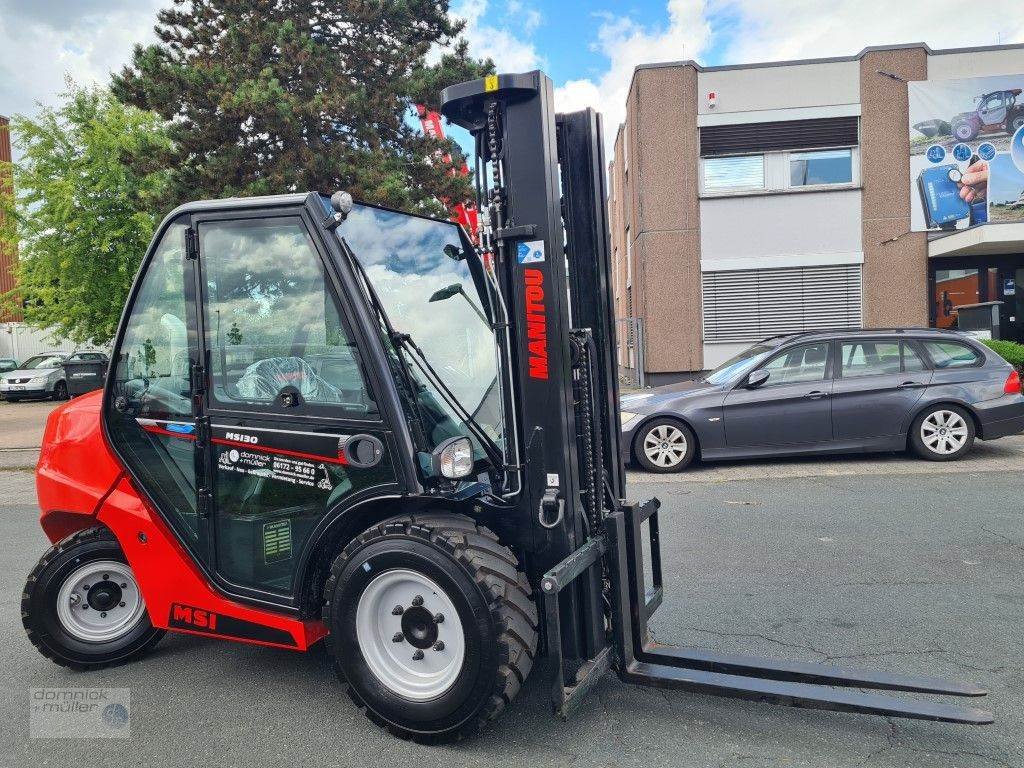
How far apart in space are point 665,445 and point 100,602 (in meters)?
6.55

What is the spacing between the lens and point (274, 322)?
342cm

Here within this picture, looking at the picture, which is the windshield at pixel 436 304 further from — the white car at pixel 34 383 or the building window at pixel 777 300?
the white car at pixel 34 383

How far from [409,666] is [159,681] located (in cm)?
151

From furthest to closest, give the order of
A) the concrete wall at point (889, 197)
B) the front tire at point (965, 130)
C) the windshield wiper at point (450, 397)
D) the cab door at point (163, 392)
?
the concrete wall at point (889, 197), the front tire at point (965, 130), the cab door at point (163, 392), the windshield wiper at point (450, 397)

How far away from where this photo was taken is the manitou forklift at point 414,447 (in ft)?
9.99

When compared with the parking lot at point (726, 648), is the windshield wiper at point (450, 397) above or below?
above

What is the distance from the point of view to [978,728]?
3096 mm

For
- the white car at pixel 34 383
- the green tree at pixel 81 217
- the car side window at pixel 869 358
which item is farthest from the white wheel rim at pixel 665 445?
the white car at pixel 34 383

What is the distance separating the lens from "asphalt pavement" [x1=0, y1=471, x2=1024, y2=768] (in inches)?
119

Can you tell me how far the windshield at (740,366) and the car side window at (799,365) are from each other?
0.21 m

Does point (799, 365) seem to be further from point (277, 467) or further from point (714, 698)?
point (277, 467)

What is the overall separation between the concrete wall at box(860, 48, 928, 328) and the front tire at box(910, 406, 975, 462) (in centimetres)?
973

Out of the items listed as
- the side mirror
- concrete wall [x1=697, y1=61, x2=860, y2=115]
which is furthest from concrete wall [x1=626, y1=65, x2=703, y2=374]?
the side mirror

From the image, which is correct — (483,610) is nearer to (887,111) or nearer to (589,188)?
(589,188)
